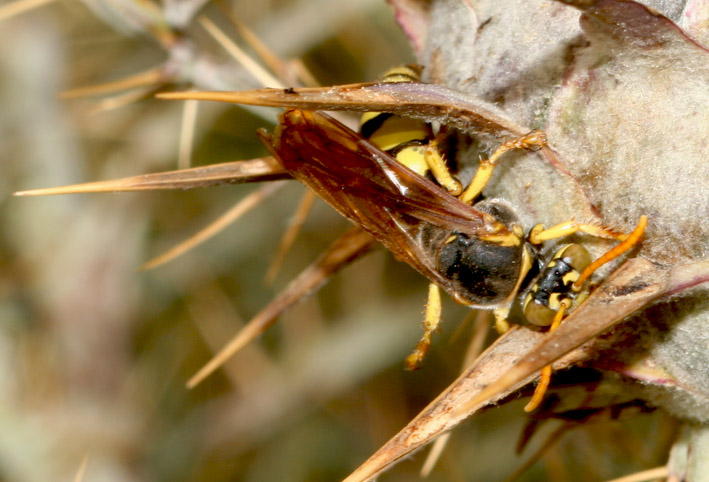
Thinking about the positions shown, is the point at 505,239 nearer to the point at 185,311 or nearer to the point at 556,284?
the point at 556,284

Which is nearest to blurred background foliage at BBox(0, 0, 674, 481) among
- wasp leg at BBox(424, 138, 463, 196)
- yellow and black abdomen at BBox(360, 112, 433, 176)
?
yellow and black abdomen at BBox(360, 112, 433, 176)

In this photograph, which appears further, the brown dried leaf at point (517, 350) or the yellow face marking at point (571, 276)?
the yellow face marking at point (571, 276)

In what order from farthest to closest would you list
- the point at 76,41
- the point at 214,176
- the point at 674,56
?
the point at 76,41 → the point at 214,176 → the point at 674,56

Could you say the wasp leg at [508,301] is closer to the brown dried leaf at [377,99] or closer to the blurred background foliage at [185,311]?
the brown dried leaf at [377,99]

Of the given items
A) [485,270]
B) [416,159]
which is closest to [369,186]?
[416,159]

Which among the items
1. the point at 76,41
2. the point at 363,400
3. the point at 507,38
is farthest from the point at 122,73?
the point at 507,38

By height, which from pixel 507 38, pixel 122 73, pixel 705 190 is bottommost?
pixel 705 190

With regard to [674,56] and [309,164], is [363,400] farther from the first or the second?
[674,56]

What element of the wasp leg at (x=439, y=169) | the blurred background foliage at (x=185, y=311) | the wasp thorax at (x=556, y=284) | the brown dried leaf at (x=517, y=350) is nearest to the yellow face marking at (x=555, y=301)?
the wasp thorax at (x=556, y=284)

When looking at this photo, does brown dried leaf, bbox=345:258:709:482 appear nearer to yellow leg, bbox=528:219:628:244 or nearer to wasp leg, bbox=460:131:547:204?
yellow leg, bbox=528:219:628:244
